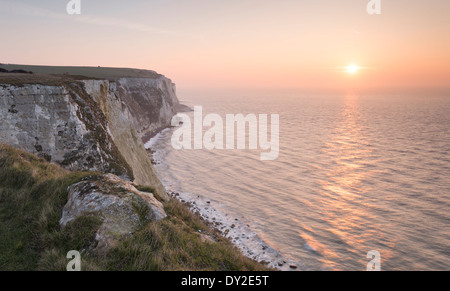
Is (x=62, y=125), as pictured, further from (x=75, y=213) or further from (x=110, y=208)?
(x=110, y=208)

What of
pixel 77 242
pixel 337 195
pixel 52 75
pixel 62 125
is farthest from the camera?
pixel 337 195

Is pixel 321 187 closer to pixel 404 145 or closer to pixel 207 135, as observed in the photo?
pixel 404 145

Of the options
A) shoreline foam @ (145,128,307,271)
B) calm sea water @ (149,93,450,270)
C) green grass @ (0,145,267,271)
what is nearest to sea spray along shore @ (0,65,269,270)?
green grass @ (0,145,267,271)

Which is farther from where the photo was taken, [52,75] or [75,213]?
[52,75]

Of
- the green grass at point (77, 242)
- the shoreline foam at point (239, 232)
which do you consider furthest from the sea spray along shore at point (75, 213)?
the shoreline foam at point (239, 232)

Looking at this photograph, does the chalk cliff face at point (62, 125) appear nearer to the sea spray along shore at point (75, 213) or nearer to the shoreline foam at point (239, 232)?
the sea spray along shore at point (75, 213)

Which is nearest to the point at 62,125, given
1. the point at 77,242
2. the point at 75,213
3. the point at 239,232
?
the point at 75,213
